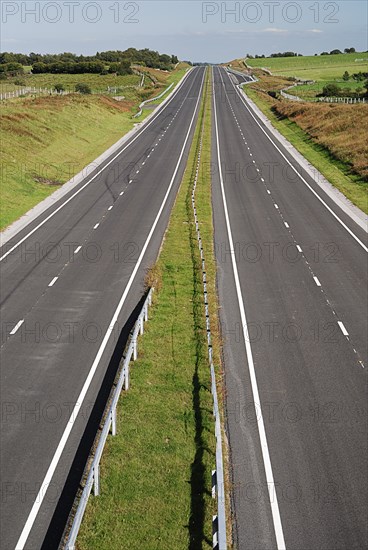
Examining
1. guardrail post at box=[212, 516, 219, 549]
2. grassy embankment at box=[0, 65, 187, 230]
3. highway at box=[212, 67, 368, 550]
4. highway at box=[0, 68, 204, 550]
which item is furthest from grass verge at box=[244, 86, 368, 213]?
guardrail post at box=[212, 516, 219, 549]

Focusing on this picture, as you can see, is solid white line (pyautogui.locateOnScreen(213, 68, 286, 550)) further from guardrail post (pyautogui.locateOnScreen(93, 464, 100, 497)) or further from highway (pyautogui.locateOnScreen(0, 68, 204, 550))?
highway (pyautogui.locateOnScreen(0, 68, 204, 550))

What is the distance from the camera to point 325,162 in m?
53.7

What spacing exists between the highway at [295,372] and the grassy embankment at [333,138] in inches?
371

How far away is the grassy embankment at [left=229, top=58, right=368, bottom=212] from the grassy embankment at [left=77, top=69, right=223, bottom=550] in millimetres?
23537

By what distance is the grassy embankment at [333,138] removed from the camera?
1812 inches

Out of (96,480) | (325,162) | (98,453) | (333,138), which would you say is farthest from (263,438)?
(333,138)

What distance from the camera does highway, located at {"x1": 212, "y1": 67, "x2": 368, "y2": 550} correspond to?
11.2 m

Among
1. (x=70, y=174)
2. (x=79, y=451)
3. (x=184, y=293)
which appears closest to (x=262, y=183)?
(x=70, y=174)

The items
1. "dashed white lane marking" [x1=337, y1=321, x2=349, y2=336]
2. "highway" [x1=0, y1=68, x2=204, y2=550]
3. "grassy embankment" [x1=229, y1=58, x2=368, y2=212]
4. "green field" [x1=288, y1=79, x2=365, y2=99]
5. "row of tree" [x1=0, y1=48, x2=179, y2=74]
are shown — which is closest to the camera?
"highway" [x1=0, y1=68, x2=204, y2=550]

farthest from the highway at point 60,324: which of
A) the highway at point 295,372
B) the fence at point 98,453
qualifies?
the highway at point 295,372

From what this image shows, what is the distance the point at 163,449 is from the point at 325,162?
45.5 meters

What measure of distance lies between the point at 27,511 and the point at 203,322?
9997 mm

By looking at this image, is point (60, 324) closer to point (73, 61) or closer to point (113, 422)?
point (113, 422)

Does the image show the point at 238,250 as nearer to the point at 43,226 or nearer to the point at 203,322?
the point at 203,322
